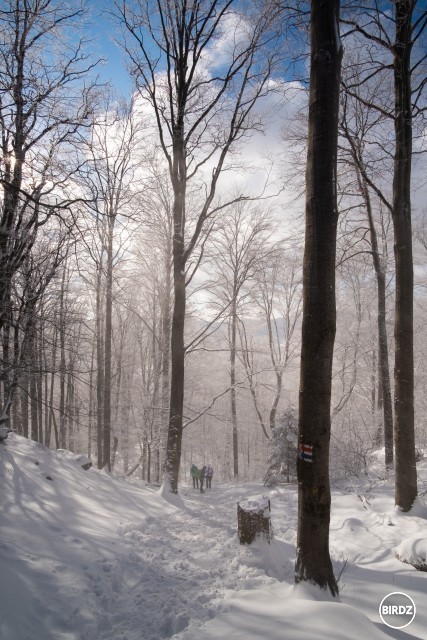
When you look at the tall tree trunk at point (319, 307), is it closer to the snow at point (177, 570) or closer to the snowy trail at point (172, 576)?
the snow at point (177, 570)

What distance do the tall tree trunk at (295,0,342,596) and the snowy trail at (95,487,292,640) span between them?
41.3 inches

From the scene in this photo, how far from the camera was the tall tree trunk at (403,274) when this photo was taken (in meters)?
6.12

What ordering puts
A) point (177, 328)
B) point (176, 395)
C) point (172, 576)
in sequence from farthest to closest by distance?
point (177, 328) → point (176, 395) → point (172, 576)

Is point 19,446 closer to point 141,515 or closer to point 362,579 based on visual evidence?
point 141,515

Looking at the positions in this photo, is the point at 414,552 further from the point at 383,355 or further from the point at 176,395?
the point at 383,355

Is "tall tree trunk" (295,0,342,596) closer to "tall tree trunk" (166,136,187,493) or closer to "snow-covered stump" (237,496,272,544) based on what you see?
"snow-covered stump" (237,496,272,544)

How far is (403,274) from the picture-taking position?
6.63 metres

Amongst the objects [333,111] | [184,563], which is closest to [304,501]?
[184,563]

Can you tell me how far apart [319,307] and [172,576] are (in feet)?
11.9

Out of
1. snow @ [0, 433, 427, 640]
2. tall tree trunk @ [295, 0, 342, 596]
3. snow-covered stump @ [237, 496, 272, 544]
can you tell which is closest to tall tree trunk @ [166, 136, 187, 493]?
snow @ [0, 433, 427, 640]

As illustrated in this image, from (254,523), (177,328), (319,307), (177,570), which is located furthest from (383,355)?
(177,570)

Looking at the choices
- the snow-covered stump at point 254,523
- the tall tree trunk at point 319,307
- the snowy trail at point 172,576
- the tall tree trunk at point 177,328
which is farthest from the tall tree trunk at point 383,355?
the tall tree trunk at point 319,307

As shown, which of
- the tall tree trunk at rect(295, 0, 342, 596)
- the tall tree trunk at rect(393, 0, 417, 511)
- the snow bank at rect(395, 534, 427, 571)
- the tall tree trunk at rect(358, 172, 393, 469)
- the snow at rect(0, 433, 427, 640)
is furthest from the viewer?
the tall tree trunk at rect(358, 172, 393, 469)

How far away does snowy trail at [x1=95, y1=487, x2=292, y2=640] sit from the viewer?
10.1 ft
